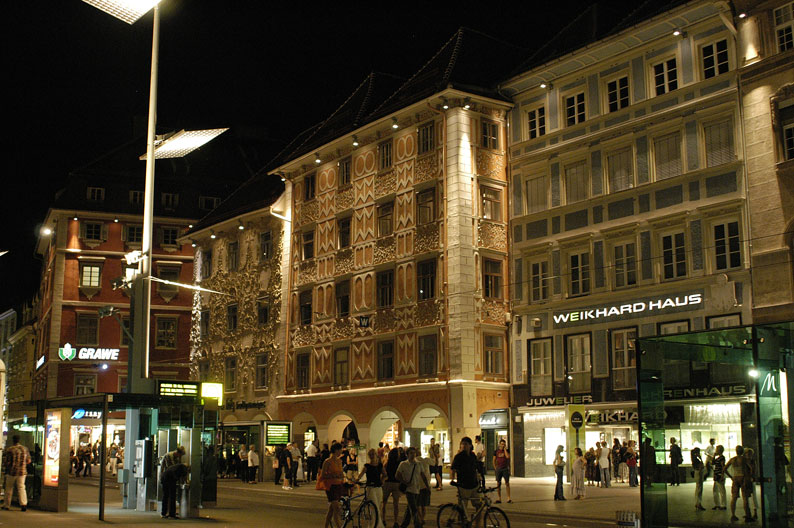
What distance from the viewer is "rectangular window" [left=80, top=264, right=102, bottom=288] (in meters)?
66.1

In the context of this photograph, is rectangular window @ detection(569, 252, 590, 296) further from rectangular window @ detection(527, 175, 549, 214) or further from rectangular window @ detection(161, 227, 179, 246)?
rectangular window @ detection(161, 227, 179, 246)

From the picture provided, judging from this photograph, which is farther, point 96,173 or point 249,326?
point 96,173

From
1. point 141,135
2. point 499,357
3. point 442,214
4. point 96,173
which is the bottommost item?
point 499,357

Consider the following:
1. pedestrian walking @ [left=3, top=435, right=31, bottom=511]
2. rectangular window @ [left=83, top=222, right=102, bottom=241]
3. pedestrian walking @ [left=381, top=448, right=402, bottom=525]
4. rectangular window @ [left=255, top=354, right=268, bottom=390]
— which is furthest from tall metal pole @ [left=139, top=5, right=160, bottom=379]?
rectangular window @ [left=83, top=222, right=102, bottom=241]

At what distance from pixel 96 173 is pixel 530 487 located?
44626 mm

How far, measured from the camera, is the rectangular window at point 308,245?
48.5 m

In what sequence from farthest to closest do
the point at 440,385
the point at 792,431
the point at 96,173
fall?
the point at 96,173 → the point at 440,385 → the point at 792,431

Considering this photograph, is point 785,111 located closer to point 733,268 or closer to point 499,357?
point 733,268

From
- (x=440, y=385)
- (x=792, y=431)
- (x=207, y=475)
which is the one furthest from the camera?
(x=440, y=385)

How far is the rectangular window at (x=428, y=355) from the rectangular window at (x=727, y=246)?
12.4 meters

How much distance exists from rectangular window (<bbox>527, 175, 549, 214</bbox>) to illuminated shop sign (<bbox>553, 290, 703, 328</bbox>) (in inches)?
179

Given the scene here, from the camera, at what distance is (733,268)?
105 ft

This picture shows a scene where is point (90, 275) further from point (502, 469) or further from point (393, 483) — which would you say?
point (393, 483)

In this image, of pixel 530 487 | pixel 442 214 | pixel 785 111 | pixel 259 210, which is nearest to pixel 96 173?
pixel 259 210
